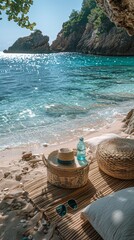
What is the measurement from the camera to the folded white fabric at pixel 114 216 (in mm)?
2271

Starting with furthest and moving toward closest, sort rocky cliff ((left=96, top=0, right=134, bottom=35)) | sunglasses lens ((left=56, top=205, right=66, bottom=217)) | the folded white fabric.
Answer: rocky cliff ((left=96, top=0, right=134, bottom=35)) → sunglasses lens ((left=56, top=205, right=66, bottom=217)) → the folded white fabric

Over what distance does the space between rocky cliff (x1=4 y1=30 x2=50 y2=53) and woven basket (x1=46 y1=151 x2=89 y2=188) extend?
8670 centimetres

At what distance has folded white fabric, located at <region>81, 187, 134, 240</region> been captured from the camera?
227cm

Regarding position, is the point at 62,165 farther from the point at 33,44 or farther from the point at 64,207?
the point at 33,44

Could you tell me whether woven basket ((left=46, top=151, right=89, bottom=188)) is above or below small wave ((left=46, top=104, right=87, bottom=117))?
above

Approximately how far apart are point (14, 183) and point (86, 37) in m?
67.6

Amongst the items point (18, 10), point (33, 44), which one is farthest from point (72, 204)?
point (33, 44)

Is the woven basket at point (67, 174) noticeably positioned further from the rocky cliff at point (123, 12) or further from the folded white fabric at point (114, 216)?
the rocky cliff at point (123, 12)

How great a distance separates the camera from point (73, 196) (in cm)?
330

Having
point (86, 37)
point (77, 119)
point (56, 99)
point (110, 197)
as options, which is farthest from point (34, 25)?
point (86, 37)

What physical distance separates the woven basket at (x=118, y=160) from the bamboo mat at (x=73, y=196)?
126 millimetres

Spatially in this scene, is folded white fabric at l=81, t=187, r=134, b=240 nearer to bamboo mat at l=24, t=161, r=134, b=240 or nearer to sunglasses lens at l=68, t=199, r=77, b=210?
bamboo mat at l=24, t=161, r=134, b=240

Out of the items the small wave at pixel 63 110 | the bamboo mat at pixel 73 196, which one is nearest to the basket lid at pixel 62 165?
the bamboo mat at pixel 73 196

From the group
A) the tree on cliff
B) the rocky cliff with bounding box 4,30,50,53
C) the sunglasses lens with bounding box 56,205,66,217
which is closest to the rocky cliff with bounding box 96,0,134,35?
the tree on cliff
